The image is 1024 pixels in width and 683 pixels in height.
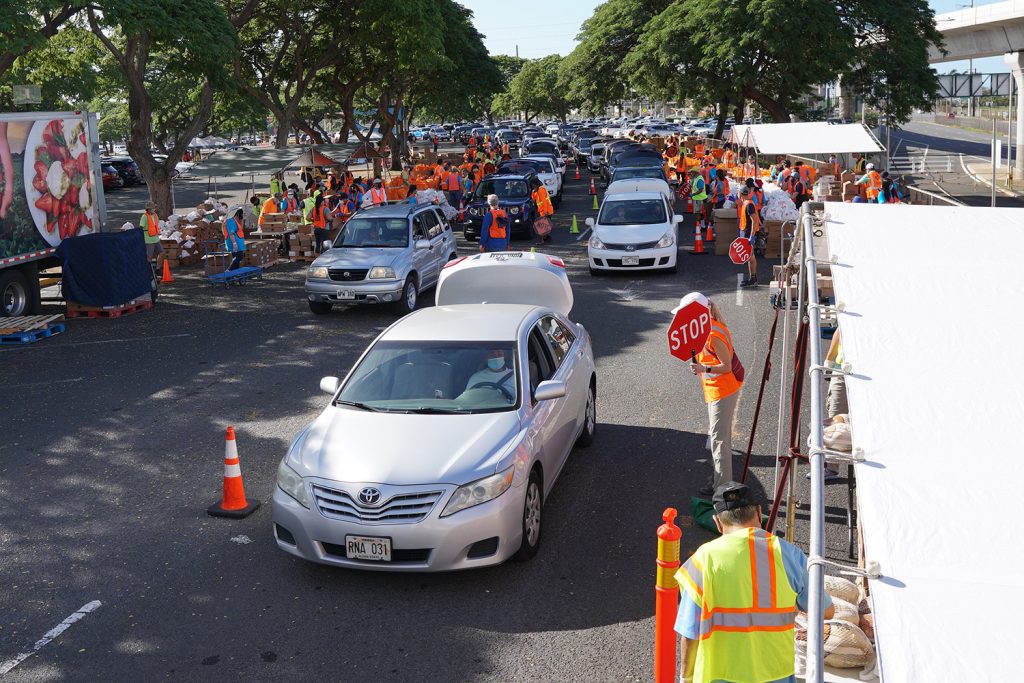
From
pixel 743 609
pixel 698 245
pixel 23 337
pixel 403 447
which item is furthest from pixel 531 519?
pixel 698 245

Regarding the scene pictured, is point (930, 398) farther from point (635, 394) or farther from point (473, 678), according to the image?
point (635, 394)

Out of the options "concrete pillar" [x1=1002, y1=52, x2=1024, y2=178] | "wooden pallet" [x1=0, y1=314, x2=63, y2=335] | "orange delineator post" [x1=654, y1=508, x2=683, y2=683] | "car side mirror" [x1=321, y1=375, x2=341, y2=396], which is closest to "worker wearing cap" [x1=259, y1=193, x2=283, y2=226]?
"wooden pallet" [x1=0, y1=314, x2=63, y2=335]

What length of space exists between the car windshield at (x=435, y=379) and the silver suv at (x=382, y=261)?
330 inches

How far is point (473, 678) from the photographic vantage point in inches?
239

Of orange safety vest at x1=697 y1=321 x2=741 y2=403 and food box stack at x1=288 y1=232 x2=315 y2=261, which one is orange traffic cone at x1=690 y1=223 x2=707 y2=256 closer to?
food box stack at x1=288 y1=232 x2=315 y2=261

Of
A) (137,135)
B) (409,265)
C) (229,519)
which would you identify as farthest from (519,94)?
(229,519)

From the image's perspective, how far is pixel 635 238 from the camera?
20656 millimetres

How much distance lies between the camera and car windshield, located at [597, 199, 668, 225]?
21.6 m

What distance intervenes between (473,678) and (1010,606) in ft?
10.7

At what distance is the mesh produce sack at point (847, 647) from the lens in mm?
4992

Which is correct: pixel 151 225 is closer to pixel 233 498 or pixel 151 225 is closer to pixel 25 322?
pixel 25 322

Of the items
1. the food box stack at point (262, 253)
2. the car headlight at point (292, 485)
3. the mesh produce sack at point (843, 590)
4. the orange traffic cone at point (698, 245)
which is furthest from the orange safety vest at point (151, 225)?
the mesh produce sack at point (843, 590)

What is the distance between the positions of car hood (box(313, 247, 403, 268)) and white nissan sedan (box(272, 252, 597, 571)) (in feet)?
25.5

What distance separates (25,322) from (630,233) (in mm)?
11247
